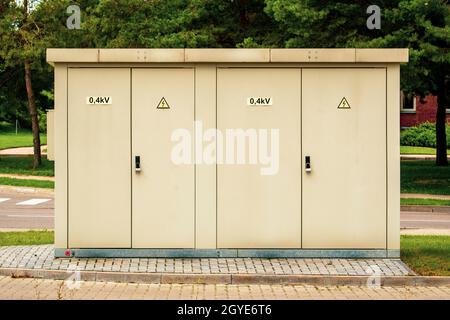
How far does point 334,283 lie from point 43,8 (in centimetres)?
2652

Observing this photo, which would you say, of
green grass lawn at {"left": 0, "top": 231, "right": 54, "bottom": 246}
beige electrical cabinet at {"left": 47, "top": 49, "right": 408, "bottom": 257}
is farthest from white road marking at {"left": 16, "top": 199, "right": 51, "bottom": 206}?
beige electrical cabinet at {"left": 47, "top": 49, "right": 408, "bottom": 257}

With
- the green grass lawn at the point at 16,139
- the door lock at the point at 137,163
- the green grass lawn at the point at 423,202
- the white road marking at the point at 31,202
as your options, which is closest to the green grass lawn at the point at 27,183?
the white road marking at the point at 31,202

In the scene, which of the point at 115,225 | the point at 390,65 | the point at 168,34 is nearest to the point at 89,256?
the point at 115,225

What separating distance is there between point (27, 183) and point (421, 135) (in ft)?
103

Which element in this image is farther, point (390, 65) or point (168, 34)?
point (168, 34)

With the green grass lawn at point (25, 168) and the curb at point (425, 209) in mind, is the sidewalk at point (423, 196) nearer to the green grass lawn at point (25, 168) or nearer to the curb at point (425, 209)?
the curb at point (425, 209)

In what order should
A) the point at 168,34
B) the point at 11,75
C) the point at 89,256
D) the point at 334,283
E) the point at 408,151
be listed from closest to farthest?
the point at 334,283 → the point at 89,256 → the point at 168,34 → the point at 11,75 → the point at 408,151

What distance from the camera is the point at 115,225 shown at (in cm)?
1295

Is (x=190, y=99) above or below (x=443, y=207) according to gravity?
above

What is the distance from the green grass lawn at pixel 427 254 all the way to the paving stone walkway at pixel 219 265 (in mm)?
224

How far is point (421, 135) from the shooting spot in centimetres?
5688

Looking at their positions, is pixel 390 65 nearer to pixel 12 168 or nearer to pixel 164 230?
pixel 164 230

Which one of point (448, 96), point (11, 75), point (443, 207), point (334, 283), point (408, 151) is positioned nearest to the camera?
point (334, 283)

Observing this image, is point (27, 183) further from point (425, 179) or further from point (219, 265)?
point (219, 265)
